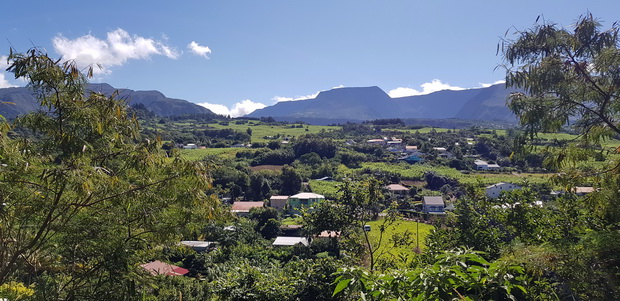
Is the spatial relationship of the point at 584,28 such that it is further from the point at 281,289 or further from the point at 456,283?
the point at 281,289

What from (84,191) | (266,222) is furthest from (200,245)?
(84,191)

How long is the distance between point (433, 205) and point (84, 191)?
1364 inches

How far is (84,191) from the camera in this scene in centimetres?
248

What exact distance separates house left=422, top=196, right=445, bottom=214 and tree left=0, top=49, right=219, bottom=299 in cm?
3260

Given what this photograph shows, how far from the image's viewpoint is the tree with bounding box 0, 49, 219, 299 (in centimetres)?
282

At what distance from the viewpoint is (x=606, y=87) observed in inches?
175

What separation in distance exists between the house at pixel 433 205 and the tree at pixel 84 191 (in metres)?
32.6

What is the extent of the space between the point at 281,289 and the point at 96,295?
2.53 meters

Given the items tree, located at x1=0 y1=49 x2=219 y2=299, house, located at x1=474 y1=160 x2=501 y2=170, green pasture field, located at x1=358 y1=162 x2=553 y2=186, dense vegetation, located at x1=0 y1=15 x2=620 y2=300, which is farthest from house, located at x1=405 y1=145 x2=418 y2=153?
tree, located at x1=0 y1=49 x2=219 y2=299

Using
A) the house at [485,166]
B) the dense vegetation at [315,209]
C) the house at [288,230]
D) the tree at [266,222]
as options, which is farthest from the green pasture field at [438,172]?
the dense vegetation at [315,209]

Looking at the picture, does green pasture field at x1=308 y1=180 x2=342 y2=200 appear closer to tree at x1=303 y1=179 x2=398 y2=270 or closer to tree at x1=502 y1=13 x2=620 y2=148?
tree at x1=303 y1=179 x2=398 y2=270

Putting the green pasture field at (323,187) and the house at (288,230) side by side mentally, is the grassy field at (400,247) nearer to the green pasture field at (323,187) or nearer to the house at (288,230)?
the house at (288,230)

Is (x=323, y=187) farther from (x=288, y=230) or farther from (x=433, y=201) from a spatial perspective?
(x=288, y=230)

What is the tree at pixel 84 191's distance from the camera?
9.25ft
